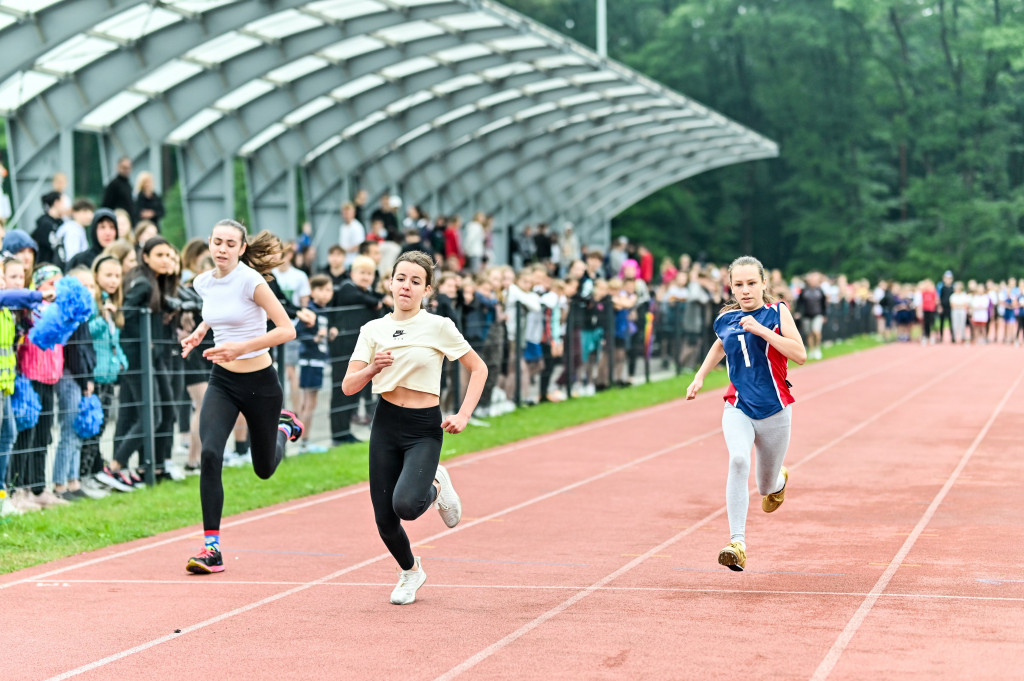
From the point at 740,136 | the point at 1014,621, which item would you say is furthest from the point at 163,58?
the point at 740,136

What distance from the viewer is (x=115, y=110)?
24.4 m

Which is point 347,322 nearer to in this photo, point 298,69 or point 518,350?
point 518,350

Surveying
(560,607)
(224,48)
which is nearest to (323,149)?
(224,48)

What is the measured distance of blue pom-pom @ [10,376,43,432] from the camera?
33.4 feet

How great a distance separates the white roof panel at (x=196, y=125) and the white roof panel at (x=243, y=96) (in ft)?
0.65

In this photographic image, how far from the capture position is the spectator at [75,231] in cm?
1509

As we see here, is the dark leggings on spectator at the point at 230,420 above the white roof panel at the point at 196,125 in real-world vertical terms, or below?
below

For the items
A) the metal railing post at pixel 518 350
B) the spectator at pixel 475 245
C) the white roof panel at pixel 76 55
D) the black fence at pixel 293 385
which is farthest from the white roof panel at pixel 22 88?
the spectator at pixel 475 245

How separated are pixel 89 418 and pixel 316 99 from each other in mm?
17183

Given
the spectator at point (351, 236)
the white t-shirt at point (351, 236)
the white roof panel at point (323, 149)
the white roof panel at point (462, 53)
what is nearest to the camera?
the spectator at point (351, 236)

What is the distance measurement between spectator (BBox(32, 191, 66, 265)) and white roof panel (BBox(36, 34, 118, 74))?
6079 mm

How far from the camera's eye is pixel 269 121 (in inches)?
1058

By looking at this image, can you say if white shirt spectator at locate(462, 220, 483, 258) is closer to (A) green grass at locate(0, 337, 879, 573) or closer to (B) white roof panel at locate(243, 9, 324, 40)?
(B) white roof panel at locate(243, 9, 324, 40)

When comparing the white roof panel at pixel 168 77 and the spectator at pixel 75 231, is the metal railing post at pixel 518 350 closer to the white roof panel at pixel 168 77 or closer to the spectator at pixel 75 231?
the spectator at pixel 75 231
